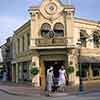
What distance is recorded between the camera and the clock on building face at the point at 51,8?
4059 centimetres

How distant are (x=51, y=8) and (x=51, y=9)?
0.51 ft

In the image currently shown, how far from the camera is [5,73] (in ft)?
197

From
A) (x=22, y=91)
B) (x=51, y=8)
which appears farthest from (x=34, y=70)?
(x=22, y=91)

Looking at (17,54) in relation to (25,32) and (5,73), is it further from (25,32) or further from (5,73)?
(5,73)

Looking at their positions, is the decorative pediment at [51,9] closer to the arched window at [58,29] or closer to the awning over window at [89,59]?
the arched window at [58,29]

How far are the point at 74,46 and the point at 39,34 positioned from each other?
419 centimetres

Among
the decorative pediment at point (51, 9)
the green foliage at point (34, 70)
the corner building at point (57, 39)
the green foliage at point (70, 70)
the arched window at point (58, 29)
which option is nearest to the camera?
the green foliage at point (70, 70)

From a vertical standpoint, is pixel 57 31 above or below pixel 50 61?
above

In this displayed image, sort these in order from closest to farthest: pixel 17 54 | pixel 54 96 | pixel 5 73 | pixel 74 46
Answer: pixel 54 96 → pixel 74 46 → pixel 17 54 → pixel 5 73

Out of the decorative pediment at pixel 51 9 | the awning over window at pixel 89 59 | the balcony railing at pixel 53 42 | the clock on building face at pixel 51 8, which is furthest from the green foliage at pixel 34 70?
the clock on building face at pixel 51 8

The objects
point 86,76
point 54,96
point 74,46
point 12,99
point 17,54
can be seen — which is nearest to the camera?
point 12,99

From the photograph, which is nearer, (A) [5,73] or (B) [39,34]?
(B) [39,34]

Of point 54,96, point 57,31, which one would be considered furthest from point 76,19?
point 54,96

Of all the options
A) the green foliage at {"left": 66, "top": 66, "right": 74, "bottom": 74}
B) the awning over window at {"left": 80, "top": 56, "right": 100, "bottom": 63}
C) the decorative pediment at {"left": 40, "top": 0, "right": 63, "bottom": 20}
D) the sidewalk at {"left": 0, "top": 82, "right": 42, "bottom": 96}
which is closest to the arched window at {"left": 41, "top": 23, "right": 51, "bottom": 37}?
the decorative pediment at {"left": 40, "top": 0, "right": 63, "bottom": 20}
